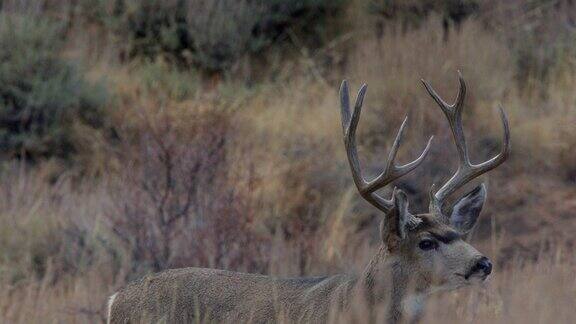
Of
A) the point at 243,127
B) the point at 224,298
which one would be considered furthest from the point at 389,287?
the point at 243,127

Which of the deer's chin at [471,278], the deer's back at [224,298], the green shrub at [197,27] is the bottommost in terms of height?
the deer's back at [224,298]

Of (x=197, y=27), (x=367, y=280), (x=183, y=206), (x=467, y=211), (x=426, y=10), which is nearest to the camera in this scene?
(x=367, y=280)

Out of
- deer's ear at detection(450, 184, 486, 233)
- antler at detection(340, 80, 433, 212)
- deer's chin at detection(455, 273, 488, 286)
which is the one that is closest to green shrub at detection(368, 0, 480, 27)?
deer's ear at detection(450, 184, 486, 233)

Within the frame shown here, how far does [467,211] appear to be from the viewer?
653 cm

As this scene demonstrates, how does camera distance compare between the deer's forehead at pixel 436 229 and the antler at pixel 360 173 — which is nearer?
the deer's forehead at pixel 436 229

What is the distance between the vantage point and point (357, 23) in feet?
52.5

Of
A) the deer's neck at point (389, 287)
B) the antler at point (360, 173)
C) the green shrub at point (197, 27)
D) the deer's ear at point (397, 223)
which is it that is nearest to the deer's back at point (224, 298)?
the deer's neck at point (389, 287)

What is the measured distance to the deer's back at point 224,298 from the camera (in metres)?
6.25

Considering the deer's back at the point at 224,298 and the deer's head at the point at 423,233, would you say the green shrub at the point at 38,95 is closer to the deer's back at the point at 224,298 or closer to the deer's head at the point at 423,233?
the deer's back at the point at 224,298

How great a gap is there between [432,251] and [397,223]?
0.68ft

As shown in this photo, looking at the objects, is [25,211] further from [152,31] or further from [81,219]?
[152,31]

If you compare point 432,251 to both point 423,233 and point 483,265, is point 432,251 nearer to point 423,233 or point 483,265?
point 423,233

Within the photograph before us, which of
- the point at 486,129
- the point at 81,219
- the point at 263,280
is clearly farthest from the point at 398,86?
the point at 263,280

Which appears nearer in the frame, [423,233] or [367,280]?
[423,233]
